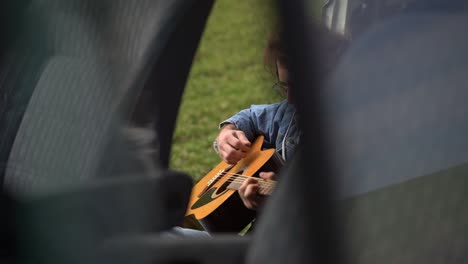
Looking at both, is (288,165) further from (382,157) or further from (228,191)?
(228,191)

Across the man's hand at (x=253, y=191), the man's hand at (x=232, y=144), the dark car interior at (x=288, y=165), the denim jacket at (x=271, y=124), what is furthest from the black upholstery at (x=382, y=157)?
the man's hand at (x=232, y=144)

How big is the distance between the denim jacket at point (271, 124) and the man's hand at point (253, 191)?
6 cm

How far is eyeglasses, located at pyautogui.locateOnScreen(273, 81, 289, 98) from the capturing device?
1415mm

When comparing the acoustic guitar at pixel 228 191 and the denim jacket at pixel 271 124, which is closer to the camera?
the denim jacket at pixel 271 124

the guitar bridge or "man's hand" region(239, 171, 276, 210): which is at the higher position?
"man's hand" region(239, 171, 276, 210)

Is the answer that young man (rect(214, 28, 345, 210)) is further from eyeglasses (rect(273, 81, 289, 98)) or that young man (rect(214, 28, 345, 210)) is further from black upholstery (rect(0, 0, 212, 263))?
black upholstery (rect(0, 0, 212, 263))

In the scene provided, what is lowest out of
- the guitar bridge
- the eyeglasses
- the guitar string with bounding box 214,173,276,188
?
the guitar bridge

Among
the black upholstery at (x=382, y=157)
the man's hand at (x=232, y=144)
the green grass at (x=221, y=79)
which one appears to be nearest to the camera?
the black upholstery at (x=382, y=157)

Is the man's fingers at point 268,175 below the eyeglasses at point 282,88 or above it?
below

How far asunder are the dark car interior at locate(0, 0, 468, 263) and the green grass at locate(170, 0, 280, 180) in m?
0.07

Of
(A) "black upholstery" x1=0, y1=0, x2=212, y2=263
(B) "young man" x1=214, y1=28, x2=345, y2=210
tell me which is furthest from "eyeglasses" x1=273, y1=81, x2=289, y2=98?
(A) "black upholstery" x1=0, y1=0, x2=212, y2=263

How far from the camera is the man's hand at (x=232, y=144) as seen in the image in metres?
2.00

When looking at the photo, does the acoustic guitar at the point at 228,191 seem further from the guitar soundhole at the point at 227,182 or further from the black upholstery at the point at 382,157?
the black upholstery at the point at 382,157

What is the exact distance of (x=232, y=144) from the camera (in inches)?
80.4
